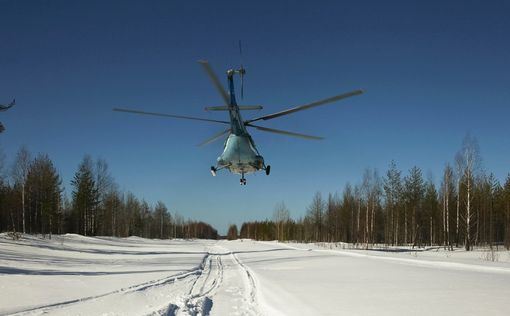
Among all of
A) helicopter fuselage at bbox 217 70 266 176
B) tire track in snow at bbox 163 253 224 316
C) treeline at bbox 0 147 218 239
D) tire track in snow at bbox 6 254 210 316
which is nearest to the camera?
tire track in snow at bbox 6 254 210 316

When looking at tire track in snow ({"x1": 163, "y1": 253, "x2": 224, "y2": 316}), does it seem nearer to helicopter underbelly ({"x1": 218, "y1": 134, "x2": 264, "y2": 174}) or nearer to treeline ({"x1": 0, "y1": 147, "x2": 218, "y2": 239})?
helicopter underbelly ({"x1": 218, "y1": 134, "x2": 264, "y2": 174})

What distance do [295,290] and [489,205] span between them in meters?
54.5

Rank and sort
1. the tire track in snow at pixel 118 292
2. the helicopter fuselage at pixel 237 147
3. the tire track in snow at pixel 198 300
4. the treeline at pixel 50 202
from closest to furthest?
the tire track in snow at pixel 118 292 < the tire track in snow at pixel 198 300 < the helicopter fuselage at pixel 237 147 < the treeline at pixel 50 202

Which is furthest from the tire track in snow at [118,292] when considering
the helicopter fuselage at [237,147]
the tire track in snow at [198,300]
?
the helicopter fuselage at [237,147]

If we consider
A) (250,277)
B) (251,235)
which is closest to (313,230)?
(251,235)

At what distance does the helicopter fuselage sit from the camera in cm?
1247

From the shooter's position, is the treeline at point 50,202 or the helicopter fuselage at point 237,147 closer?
the helicopter fuselage at point 237,147

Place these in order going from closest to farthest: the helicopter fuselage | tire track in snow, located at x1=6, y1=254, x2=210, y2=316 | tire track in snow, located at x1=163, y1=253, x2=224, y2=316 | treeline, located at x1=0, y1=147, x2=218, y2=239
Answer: tire track in snow, located at x1=6, y1=254, x2=210, y2=316 < tire track in snow, located at x1=163, y1=253, x2=224, y2=316 < the helicopter fuselage < treeline, located at x1=0, y1=147, x2=218, y2=239

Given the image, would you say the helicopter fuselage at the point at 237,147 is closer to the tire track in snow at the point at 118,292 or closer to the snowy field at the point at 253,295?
the snowy field at the point at 253,295

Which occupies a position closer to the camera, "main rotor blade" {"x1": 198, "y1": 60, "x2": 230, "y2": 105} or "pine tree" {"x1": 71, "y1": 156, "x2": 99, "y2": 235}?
"main rotor blade" {"x1": 198, "y1": 60, "x2": 230, "y2": 105}

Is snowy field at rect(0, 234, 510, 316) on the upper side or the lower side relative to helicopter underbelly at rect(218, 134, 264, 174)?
lower

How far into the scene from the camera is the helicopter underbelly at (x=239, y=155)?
1248cm

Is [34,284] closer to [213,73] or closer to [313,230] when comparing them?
[213,73]

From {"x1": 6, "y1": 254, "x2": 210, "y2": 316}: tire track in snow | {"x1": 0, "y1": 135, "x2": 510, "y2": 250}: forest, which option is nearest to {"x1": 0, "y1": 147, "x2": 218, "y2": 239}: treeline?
{"x1": 0, "y1": 135, "x2": 510, "y2": 250}: forest
